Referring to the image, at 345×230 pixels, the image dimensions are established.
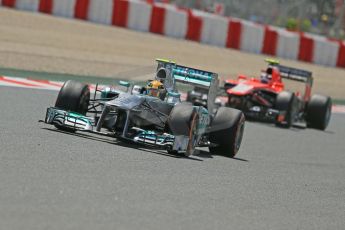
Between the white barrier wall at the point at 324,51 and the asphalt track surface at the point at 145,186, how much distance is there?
21394 millimetres

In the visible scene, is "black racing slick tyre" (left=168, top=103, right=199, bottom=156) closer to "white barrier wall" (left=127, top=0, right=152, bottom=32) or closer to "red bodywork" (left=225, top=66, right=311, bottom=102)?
"red bodywork" (left=225, top=66, right=311, bottom=102)

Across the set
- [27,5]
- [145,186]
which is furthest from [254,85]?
[27,5]

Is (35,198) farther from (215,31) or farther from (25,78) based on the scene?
(215,31)

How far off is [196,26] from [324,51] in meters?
5.09

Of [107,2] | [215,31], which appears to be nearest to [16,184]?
[107,2]

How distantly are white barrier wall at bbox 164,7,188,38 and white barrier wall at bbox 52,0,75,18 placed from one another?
3.40 metres

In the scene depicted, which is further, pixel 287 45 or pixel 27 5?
pixel 287 45

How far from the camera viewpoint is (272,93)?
18.8 m

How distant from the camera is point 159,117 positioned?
439 inches

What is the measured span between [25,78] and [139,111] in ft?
25.8

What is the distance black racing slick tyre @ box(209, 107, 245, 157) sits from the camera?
11.5 meters

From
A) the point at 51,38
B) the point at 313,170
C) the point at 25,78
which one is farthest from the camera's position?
the point at 51,38

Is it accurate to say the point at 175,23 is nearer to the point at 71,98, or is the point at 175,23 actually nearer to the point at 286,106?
the point at 286,106

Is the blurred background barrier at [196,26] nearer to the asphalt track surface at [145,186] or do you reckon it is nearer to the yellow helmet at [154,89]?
the asphalt track surface at [145,186]
